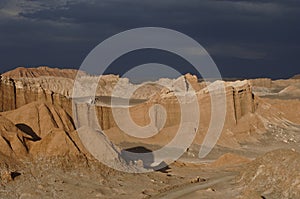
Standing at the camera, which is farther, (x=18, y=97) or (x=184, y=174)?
(x=18, y=97)

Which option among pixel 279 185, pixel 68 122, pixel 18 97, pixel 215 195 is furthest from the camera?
pixel 18 97

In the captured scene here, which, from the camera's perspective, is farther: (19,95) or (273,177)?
(19,95)

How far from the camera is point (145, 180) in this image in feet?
148

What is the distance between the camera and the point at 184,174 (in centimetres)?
5259

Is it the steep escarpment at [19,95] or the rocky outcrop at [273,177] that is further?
the steep escarpment at [19,95]

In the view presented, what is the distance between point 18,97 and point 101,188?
38.8 m

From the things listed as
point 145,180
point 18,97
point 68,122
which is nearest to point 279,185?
point 145,180

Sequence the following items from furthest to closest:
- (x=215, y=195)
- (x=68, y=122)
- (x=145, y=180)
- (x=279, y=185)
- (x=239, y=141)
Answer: (x=239, y=141), (x=68, y=122), (x=145, y=180), (x=215, y=195), (x=279, y=185)

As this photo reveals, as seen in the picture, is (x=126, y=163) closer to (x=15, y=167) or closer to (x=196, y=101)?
(x=15, y=167)

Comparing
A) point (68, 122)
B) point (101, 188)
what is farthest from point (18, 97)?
point (101, 188)

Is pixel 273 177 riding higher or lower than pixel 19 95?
lower

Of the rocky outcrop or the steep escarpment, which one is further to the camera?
the steep escarpment

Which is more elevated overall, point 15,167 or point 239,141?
point 15,167

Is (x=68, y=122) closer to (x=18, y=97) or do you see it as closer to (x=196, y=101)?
(x=18, y=97)
